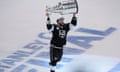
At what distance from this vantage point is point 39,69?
557 cm

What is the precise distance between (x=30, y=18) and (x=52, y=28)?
2.15 meters

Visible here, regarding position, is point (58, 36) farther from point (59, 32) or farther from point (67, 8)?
point (67, 8)

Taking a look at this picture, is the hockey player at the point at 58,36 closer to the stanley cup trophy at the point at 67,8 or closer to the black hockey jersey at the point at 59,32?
the black hockey jersey at the point at 59,32

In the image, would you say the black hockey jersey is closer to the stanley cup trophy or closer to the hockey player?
the hockey player

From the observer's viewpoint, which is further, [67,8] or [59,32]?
[67,8]

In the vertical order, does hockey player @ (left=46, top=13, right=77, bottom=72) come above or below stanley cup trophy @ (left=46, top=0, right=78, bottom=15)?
below

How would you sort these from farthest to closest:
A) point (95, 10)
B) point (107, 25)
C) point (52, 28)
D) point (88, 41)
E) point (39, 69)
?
1. point (95, 10)
2. point (107, 25)
3. point (88, 41)
4. point (39, 69)
5. point (52, 28)

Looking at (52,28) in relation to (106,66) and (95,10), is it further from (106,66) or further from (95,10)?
(95,10)

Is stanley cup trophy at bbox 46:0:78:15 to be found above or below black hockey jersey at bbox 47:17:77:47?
above

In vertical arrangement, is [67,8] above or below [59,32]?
above

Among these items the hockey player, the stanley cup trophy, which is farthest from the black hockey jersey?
the stanley cup trophy

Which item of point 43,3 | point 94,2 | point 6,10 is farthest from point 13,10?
point 94,2

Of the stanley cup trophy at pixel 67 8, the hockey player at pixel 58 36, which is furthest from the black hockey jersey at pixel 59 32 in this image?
the stanley cup trophy at pixel 67 8

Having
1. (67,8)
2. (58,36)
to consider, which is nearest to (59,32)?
(58,36)
